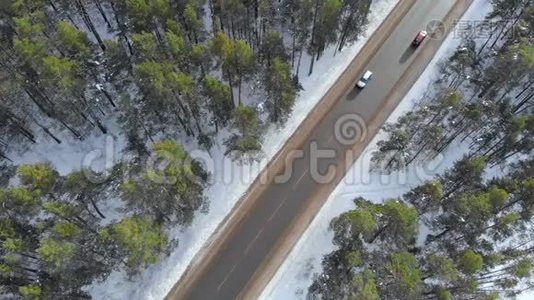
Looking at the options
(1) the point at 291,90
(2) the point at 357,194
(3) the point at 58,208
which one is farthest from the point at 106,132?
(2) the point at 357,194

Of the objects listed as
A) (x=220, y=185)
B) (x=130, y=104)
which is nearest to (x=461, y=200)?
(x=220, y=185)

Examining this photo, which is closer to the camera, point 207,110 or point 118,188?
point 118,188

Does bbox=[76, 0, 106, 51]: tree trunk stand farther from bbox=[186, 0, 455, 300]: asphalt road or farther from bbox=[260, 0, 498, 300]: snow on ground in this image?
bbox=[260, 0, 498, 300]: snow on ground

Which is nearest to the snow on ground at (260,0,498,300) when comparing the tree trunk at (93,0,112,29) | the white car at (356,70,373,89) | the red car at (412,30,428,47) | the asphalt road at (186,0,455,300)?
the asphalt road at (186,0,455,300)

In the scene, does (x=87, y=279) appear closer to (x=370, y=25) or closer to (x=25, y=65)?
(x=25, y=65)

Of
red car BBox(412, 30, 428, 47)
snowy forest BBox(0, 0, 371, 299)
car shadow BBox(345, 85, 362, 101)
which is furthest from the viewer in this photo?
red car BBox(412, 30, 428, 47)

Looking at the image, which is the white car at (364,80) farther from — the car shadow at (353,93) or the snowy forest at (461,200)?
the snowy forest at (461,200)

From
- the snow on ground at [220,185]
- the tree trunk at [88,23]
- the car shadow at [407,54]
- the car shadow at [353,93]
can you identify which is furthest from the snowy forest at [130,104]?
the car shadow at [407,54]
